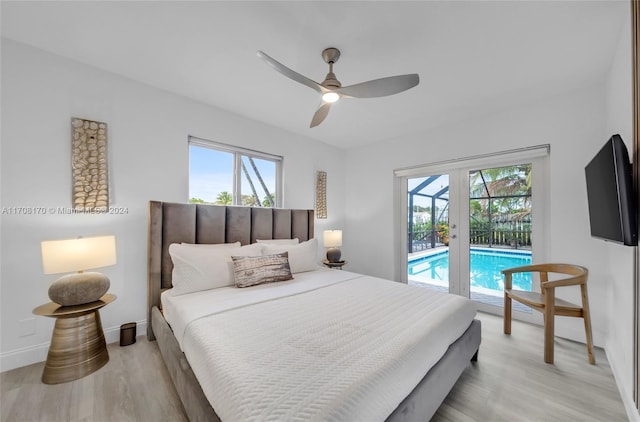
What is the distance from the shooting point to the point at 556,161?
2.57 m

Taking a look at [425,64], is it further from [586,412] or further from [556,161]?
[586,412]

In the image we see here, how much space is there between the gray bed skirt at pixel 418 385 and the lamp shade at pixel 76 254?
707 mm

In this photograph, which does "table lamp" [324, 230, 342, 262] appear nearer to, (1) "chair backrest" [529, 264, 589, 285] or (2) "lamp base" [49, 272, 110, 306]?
(1) "chair backrest" [529, 264, 589, 285]

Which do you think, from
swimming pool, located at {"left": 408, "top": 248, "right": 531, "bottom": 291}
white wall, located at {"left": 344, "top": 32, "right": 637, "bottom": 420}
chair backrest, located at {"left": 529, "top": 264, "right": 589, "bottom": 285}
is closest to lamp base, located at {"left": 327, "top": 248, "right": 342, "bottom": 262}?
white wall, located at {"left": 344, "top": 32, "right": 637, "bottom": 420}

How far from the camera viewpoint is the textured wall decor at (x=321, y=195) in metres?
4.09

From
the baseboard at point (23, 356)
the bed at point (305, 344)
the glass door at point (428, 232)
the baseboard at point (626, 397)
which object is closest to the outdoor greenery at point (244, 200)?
the bed at point (305, 344)

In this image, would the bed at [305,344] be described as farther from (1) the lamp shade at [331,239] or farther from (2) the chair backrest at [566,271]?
(1) the lamp shade at [331,239]

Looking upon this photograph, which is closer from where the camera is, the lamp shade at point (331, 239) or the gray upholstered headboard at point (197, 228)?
the gray upholstered headboard at point (197, 228)

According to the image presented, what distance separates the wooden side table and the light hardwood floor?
0.23ft

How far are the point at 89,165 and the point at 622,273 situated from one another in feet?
14.1

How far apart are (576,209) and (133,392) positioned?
13.4 feet

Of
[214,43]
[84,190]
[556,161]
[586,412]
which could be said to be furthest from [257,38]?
[586,412]

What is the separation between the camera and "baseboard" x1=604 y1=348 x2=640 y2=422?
4.53ft

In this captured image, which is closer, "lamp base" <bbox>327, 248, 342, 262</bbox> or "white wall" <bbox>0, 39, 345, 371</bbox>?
"white wall" <bbox>0, 39, 345, 371</bbox>
